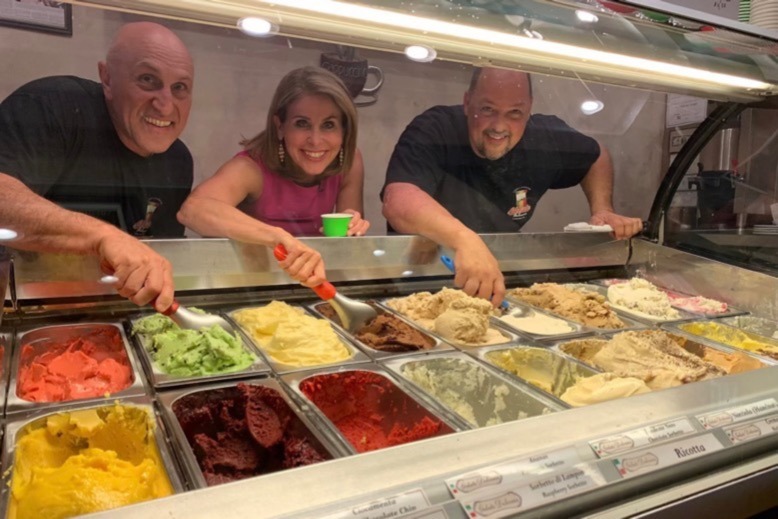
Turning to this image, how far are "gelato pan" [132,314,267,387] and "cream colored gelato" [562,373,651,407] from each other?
88 centimetres

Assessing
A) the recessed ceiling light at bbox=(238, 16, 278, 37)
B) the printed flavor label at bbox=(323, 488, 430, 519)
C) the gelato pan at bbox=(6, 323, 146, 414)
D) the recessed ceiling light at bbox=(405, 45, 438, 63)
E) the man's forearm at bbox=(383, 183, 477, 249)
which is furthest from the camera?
the man's forearm at bbox=(383, 183, 477, 249)

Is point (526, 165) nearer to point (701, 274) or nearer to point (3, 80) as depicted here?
point (701, 274)

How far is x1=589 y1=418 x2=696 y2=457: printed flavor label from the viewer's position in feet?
3.95

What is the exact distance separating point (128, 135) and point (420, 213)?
114cm

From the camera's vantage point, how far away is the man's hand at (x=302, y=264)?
195cm

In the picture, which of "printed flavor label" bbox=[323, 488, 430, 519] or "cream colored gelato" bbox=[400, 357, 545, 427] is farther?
"cream colored gelato" bbox=[400, 357, 545, 427]

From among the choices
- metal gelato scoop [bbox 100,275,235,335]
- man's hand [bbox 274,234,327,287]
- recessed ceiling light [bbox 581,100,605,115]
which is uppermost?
recessed ceiling light [bbox 581,100,605,115]

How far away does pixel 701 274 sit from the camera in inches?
107

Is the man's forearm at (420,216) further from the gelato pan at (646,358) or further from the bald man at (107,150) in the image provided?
the bald man at (107,150)

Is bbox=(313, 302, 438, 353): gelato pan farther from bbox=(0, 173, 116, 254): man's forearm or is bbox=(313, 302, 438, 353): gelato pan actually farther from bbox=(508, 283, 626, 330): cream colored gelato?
bbox=(0, 173, 116, 254): man's forearm

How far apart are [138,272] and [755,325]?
7.56 ft

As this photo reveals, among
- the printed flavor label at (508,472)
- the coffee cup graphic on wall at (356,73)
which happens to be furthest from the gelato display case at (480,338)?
the coffee cup graphic on wall at (356,73)

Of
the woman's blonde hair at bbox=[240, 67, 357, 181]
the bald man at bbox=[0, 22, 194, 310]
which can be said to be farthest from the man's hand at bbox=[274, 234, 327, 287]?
the woman's blonde hair at bbox=[240, 67, 357, 181]

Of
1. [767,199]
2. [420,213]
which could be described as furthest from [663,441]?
[767,199]
